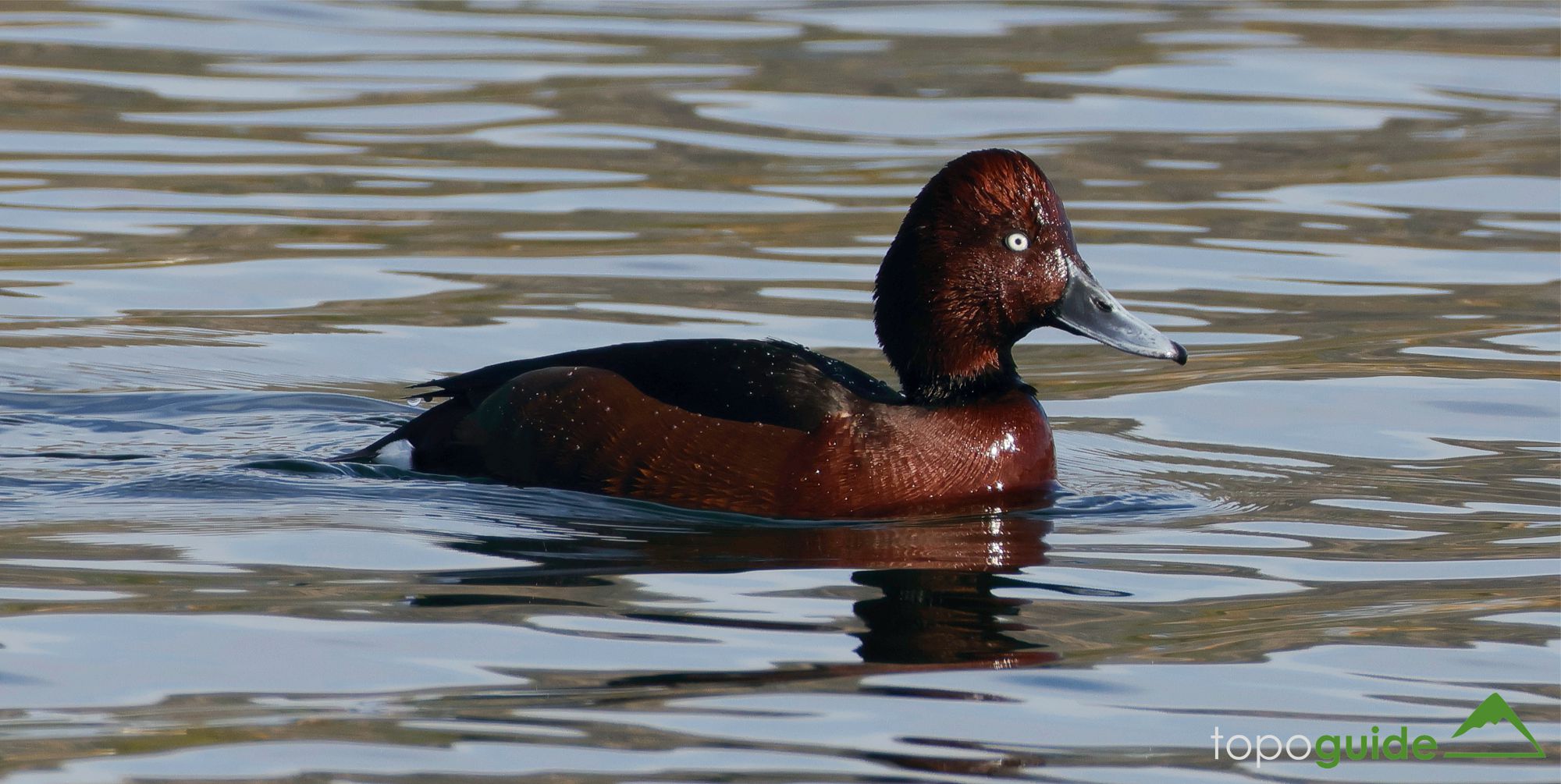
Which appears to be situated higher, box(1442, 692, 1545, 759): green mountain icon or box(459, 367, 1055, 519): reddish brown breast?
box(459, 367, 1055, 519): reddish brown breast

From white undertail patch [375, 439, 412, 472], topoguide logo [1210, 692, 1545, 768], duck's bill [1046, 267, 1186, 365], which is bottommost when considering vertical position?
topoguide logo [1210, 692, 1545, 768]

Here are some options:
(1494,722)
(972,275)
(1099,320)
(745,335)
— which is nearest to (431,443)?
(972,275)

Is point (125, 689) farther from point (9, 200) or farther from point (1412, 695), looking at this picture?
point (9, 200)

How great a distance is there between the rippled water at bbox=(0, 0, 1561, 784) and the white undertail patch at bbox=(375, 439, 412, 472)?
0.12 m

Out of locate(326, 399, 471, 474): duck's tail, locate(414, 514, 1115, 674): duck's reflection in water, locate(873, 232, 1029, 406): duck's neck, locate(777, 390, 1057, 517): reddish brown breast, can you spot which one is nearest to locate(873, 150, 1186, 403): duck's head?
locate(873, 232, 1029, 406): duck's neck

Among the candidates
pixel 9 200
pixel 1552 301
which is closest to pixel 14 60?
pixel 9 200

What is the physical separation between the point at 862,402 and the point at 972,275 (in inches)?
21.2

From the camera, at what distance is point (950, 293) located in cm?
685

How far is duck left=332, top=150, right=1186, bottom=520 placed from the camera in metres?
6.55

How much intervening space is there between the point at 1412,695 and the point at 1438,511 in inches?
79.1

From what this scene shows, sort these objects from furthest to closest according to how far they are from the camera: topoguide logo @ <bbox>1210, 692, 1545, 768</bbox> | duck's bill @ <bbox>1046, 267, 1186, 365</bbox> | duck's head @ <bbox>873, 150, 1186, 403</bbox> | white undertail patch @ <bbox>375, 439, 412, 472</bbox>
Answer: white undertail patch @ <bbox>375, 439, 412, 472</bbox> < duck's bill @ <bbox>1046, 267, 1186, 365</bbox> < duck's head @ <bbox>873, 150, 1186, 403</bbox> < topoguide logo @ <bbox>1210, 692, 1545, 768</bbox>

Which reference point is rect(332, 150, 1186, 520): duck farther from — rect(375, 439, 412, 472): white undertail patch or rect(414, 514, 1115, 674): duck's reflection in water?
rect(414, 514, 1115, 674): duck's reflection in water

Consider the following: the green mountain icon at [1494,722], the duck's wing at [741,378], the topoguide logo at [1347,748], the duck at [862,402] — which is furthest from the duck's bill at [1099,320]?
the topoguide logo at [1347,748]

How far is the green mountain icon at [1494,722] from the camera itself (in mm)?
4535
